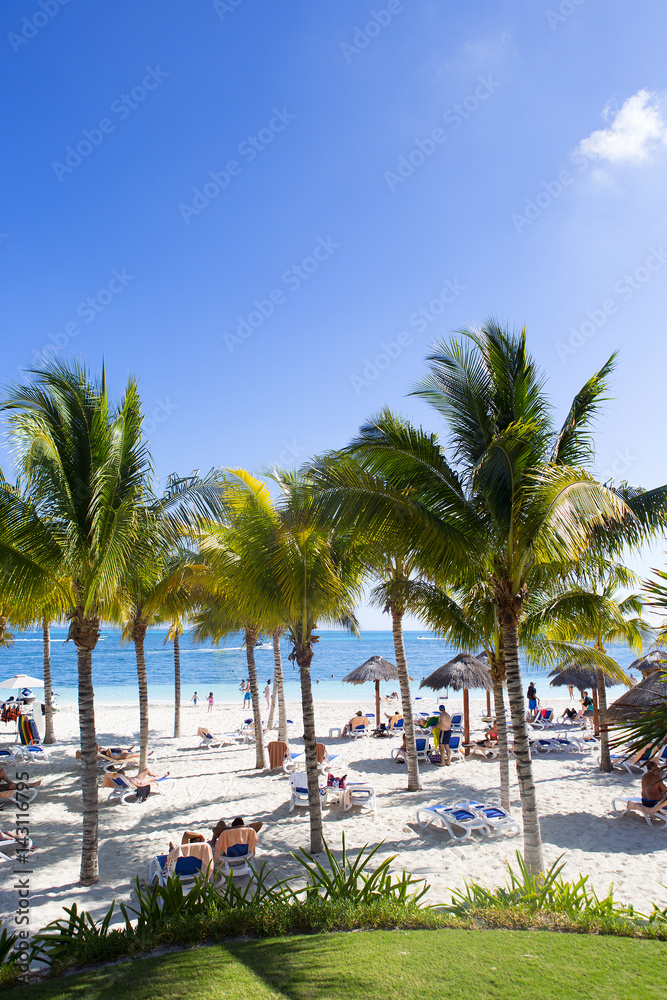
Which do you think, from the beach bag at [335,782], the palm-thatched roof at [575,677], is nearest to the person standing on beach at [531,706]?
the palm-thatched roof at [575,677]

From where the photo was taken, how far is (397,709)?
33.0 m

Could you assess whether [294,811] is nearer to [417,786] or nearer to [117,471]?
[417,786]

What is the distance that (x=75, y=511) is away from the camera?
724cm

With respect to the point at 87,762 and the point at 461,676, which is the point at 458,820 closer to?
the point at 87,762

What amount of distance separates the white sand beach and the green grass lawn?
1.86 metres

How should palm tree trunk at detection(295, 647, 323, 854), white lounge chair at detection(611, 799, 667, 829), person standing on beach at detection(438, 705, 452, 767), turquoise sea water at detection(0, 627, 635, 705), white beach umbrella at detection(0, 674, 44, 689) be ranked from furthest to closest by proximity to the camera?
turquoise sea water at detection(0, 627, 635, 705) < white beach umbrella at detection(0, 674, 44, 689) < person standing on beach at detection(438, 705, 452, 767) < white lounge chair at detection(611, 799, 667, 829) < palm tree trunk at detection(295, 647, 323, 854)

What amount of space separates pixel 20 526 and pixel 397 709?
29.0 metres

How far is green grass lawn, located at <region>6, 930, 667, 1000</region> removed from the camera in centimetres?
420

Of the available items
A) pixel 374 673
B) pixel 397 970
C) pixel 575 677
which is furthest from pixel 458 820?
pixel 374 673

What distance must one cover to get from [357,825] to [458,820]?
173cm

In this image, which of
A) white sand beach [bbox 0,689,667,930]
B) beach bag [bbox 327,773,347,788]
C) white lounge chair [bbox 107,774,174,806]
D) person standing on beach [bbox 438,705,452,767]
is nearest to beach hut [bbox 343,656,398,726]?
white sand beach [bbox 0,689,667,930]

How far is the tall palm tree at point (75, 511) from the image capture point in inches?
285

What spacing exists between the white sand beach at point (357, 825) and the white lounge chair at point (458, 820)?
0.65 ft

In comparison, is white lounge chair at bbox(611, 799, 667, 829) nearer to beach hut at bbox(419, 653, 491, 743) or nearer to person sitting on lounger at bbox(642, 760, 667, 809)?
person sitting on lounger at bbox(642, 760, 667, 809)
